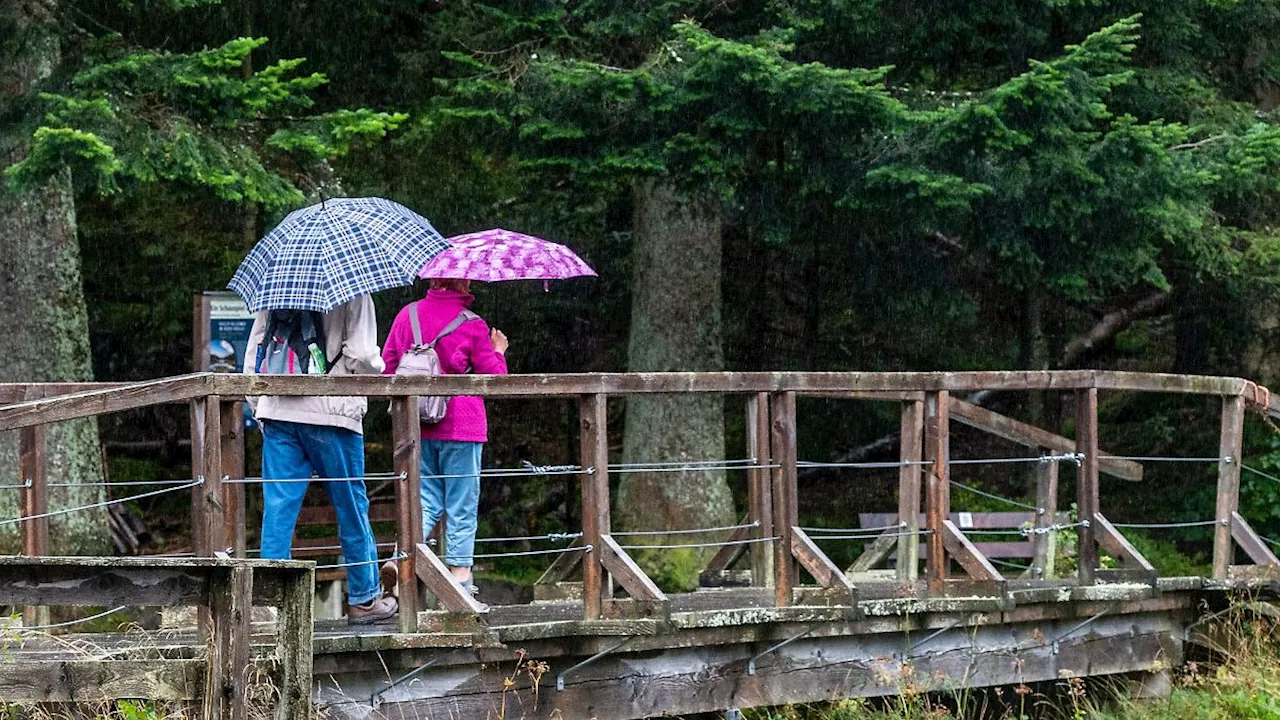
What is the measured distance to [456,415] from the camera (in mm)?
7676

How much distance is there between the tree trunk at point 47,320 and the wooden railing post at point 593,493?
5.98 metres

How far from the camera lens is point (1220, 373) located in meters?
15.6

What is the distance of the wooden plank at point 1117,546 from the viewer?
965 centimetres

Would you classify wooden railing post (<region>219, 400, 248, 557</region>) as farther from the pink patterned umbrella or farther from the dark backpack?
the pink patterned umbrella

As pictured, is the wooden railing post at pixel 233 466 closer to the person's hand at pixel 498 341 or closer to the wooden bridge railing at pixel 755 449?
the wooden bridge railing at pixel 755 449

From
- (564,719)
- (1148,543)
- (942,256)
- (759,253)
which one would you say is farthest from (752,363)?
(564,719)

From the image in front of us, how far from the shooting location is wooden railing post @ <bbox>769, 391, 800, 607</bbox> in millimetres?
8242

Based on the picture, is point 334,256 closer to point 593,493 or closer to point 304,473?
point 304,473

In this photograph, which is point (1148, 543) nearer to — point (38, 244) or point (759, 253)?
point (759, 253)

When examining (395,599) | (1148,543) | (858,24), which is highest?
(858,24)

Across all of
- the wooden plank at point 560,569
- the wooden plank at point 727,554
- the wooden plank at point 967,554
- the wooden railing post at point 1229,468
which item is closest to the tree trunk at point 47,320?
the wooden plank at point 560,569

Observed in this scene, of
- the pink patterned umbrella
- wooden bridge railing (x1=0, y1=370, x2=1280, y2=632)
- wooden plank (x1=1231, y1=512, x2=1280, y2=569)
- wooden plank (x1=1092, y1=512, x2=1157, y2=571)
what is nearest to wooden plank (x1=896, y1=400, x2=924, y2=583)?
Answer: wooden bridge railing (x1=0, y1=370, x2=1280, y2=632)

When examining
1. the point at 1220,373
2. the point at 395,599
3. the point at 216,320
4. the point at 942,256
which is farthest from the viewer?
the point at 1220,373

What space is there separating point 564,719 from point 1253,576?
5.17 m
